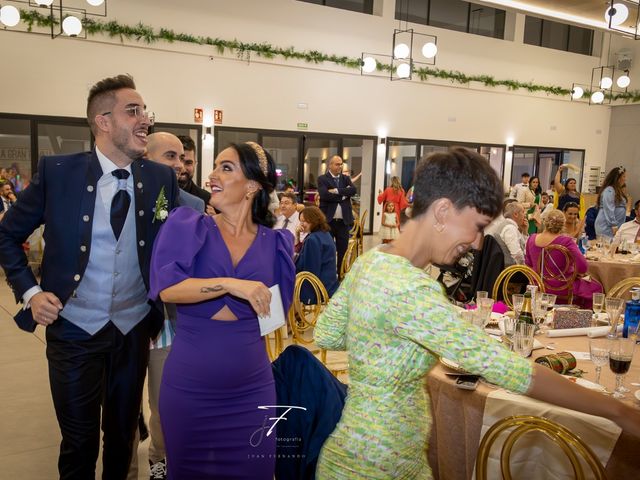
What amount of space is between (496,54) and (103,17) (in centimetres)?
1046

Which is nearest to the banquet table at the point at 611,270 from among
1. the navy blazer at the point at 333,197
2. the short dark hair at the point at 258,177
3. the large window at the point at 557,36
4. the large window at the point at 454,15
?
the navy blazer at the point at 333,197

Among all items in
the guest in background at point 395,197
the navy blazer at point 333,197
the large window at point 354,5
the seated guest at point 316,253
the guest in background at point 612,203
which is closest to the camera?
the seated guest at point 316,253

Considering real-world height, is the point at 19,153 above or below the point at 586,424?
above

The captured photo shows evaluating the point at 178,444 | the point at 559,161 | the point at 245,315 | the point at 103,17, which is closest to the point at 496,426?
the point at 245,315

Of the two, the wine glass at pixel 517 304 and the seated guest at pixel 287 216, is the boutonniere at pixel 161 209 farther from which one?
the seated guest at pixel 287 216

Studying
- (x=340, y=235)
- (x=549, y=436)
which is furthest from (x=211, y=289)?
(x=340, y=235)

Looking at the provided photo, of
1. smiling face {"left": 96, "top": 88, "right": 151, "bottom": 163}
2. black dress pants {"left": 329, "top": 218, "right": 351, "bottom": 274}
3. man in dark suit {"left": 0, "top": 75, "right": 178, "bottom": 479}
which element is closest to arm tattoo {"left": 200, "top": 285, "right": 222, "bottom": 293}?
man in dark suit {"left": 0, "top": 75, "right": 178, "bottom": 479}

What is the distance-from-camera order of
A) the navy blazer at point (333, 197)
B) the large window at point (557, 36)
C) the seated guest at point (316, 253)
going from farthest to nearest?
the large window at point (557, 36) < the navy blazer at point (333, 197) < the seated guest at point (316, 253)

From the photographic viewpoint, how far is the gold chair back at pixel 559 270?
17.0 feet

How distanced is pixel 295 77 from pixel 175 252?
1156 cm

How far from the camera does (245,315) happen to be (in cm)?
209

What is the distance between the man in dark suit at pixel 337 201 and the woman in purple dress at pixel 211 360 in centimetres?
698

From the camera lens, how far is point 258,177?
2236 millimetres

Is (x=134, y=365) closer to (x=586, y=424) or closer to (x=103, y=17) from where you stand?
(x=586, y=424)
